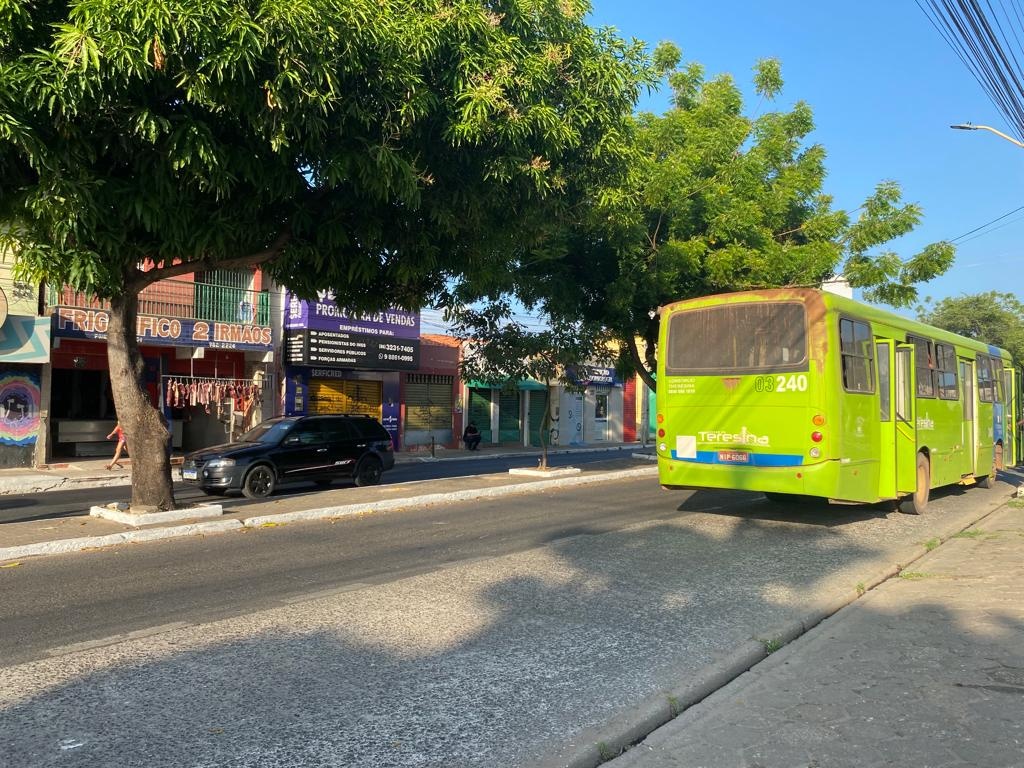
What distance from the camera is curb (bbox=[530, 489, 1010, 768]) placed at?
388 centimetres

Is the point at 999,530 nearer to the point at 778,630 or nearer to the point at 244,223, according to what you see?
the point at 778,630

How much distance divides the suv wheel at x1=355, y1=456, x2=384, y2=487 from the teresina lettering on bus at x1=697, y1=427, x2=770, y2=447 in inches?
313

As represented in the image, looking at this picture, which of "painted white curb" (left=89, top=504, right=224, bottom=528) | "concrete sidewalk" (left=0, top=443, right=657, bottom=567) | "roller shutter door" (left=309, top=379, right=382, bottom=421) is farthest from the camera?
"roller shutter door" (left=309, top=379, right=382, bottom=421)

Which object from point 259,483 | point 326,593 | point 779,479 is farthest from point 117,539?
point 779,479

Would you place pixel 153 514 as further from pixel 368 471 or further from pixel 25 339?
pixel 25 339

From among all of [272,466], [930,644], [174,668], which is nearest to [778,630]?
[930,644]

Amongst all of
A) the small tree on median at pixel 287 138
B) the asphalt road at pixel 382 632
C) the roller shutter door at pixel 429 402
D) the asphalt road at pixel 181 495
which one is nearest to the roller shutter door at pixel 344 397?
the roller shutter door at pixel 429 402

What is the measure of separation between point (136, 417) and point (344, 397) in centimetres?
1632

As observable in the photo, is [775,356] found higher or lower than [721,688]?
higher

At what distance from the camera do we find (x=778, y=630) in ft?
19.8

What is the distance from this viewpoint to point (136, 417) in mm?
10938

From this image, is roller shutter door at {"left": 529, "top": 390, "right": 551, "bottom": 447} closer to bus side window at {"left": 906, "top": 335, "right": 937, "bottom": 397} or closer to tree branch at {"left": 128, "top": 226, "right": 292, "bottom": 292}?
bus side window at {"left": 906, "top": 335, "right": 937, "bottom": 397}

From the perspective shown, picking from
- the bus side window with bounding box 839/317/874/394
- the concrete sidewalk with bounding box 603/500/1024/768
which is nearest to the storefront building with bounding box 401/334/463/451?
the bus side window with bounding box 839/317/874/394

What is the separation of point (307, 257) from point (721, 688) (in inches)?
318
